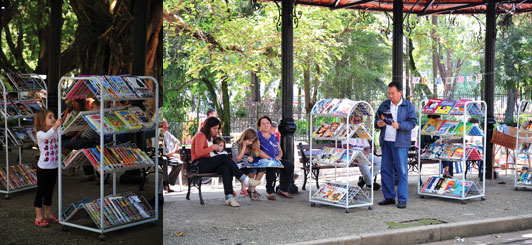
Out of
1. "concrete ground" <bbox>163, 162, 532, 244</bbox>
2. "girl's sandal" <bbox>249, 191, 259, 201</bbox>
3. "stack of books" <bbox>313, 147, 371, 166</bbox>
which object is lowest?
"concrete ground" <bbox>163, 162, 532, 244</bbox>

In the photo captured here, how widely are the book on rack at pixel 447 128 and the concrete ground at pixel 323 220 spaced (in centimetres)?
96

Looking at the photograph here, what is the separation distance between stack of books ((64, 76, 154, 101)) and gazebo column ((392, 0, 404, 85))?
7046 millimetres

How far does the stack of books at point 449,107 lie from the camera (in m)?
7.80

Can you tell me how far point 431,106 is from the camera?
322 inches

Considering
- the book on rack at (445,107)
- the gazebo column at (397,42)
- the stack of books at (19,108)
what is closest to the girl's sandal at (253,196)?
the book on rack at (445,107)

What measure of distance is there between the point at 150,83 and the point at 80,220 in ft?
2.41

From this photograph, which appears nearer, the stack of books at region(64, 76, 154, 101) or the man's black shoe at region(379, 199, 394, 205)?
the stack of books at region(64, 76, 154, 101)

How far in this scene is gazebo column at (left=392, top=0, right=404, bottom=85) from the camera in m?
9.00

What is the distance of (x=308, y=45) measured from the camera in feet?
52.9

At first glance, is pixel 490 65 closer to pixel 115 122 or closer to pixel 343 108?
pixel 343 108

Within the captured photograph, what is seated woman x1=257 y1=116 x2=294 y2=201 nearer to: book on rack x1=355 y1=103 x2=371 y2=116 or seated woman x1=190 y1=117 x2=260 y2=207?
seated woman x1=190 y1=117 x2=260 y2=207

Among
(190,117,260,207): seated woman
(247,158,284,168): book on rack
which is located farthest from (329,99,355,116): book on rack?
(190,117,260,207): seated woman

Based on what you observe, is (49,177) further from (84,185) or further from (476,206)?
(476,206)

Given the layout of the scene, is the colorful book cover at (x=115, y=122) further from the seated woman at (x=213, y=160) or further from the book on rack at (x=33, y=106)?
the seated woman at (x=213, y=160)
